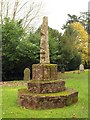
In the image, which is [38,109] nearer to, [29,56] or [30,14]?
[29,56]

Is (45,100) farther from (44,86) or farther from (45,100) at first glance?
(44,86)

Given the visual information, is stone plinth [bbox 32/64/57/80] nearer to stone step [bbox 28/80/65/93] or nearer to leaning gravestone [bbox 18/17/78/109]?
leaning gravestone [bbox 18/17/78/109]

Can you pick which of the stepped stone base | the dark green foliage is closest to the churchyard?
the stepped stone base

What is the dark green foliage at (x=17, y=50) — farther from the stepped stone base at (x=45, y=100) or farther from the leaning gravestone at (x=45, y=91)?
the stepped stone base at (x=45, y=100)

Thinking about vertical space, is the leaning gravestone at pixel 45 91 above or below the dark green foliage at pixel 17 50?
below

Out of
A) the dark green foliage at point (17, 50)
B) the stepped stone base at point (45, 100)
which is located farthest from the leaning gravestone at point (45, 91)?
the dark green foliage at point (17, 50)

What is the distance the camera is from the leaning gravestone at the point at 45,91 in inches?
474

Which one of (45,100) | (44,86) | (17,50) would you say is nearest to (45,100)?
(45,100)

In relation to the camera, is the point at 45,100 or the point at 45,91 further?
the point at 45,91

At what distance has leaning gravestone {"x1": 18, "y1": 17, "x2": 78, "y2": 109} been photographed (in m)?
12.0

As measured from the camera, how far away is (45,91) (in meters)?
12.8

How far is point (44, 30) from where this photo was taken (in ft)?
45.5

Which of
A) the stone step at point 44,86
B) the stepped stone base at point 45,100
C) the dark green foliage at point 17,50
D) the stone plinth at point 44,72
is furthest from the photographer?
the dark green foliage at point 17,50

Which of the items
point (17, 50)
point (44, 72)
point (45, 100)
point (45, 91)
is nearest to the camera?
point (45, 100)
